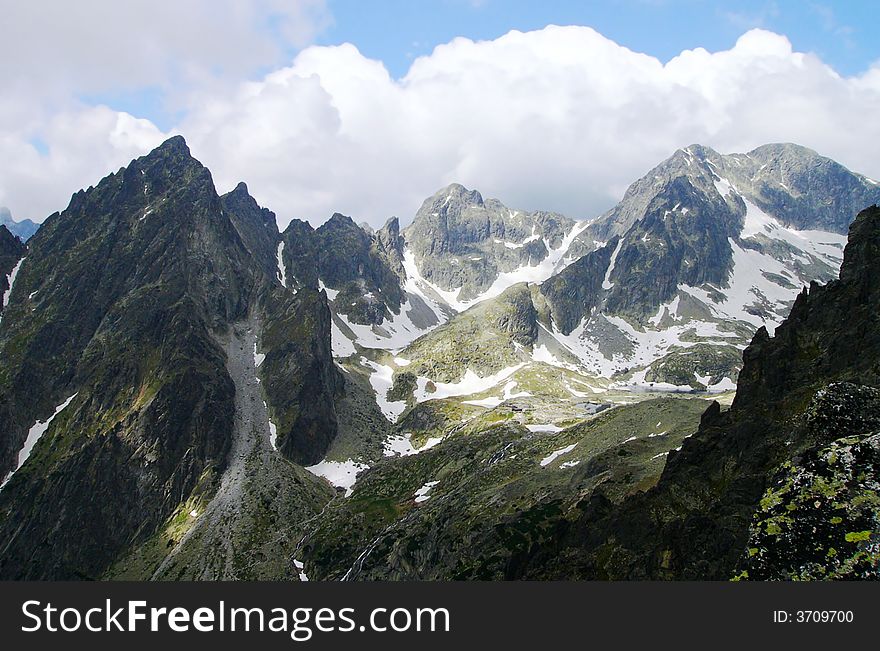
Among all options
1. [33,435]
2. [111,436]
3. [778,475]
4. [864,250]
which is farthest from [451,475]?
[33,435]

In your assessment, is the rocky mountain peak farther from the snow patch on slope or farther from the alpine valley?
the snow patch on slope

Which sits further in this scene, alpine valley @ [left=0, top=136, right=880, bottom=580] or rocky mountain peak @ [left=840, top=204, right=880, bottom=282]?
rocky mountain peak @ [left=840, top=204, right=880, bottom=282]

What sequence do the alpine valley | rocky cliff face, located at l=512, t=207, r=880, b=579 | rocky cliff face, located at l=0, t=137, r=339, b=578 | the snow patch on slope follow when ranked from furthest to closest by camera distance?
the snow patch on slope → rocky cliff face, located at l=0, t=137, r=339, b=578 → the alpine valley → rocky cliff face, located at l=512, t=207, r=880, b=579

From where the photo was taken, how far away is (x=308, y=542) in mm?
123125

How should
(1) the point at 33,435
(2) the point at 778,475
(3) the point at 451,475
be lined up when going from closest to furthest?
(2) the point at 778,475 < (3) the point at 451,475 < (1) the point at 33,435

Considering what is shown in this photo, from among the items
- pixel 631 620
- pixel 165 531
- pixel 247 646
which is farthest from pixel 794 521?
pixel 165 531

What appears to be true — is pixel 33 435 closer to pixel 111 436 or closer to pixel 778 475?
pixel 111 436

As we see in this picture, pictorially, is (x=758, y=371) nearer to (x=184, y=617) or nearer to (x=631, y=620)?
(x=631, y=620)

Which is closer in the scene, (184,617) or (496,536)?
(184,617)

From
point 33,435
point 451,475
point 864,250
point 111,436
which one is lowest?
point 451,475

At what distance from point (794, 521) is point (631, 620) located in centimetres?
418

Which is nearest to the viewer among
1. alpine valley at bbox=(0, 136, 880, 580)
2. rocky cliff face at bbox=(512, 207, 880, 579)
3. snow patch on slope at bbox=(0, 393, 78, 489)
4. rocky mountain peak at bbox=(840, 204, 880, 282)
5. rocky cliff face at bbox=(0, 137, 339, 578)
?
rocky cliff face at bbox=(512, 207, 880, 579)

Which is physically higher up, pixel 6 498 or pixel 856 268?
pixel 856 268

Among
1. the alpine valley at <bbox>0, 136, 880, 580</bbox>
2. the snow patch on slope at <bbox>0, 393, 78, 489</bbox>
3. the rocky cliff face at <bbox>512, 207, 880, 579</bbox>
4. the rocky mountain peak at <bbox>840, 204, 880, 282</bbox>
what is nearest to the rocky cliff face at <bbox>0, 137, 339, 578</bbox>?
the snow patch on slope at <bbox>0, 393, 78, 489</bbox>
